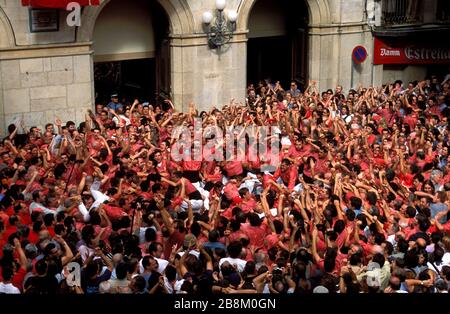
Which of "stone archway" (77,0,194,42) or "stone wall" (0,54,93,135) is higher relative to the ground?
"stone archway" (77,0,194,42)

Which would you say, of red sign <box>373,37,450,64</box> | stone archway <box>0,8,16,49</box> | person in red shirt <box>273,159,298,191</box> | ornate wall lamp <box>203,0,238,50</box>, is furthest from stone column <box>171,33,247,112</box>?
person in red shirt <box>273,159,298,191</box>

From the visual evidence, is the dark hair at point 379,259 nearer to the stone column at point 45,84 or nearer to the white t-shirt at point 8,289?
the white t-shirt at point 8,289

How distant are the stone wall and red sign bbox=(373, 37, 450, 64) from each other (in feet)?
32.0

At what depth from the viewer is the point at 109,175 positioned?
41.5ft

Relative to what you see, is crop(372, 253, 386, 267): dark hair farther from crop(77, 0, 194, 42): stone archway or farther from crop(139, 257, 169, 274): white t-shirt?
crop(77, 0, 194, 42): stone archway

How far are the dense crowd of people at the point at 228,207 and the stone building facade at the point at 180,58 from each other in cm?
110

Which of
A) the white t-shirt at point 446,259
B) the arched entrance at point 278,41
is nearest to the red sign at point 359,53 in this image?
the arched entrance at point 278,41

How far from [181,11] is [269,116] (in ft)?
14.6

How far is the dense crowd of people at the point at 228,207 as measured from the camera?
8.66 m

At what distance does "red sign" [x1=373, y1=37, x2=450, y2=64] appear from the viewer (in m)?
23.0

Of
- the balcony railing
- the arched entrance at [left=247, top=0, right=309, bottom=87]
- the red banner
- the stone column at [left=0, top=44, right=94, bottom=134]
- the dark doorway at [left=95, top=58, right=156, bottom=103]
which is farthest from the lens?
the balcony railing

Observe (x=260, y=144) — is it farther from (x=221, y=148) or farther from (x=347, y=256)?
(x=347, y=256)
